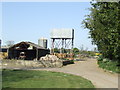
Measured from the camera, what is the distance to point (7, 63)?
29.5 m

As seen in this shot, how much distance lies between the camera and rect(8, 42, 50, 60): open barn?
121 ft

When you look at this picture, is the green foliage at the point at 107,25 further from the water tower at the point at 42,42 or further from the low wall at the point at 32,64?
the water tower at the point at 42,42

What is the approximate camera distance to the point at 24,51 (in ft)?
128

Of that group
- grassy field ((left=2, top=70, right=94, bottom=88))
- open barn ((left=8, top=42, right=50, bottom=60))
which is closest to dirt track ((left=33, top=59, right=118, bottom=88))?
grassy field ((left=2, top=70, right=94, bottom=88))

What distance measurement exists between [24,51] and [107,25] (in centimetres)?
2164

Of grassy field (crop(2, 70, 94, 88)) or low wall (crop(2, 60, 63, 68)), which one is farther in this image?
low wall (crop(2, 60, 63, 68))

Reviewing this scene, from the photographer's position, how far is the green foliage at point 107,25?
730 inches

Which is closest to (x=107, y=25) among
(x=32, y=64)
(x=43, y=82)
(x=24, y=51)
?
(x=43, y=82)

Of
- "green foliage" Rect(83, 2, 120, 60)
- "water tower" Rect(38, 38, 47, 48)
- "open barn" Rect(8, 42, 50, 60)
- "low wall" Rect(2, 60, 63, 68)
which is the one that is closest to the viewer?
"green foliage" Rect(83, 2, 120, 60)

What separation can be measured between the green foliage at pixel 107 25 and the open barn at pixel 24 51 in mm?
13405

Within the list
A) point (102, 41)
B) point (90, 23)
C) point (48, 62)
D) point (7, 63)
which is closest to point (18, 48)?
point (7, 63)

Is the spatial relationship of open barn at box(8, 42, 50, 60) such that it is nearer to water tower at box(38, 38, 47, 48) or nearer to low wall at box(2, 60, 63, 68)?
low wall at box(2, 60, 63, 68)

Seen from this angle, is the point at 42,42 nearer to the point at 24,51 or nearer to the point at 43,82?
the point at 24,51

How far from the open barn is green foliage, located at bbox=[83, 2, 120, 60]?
1340 centimetres
